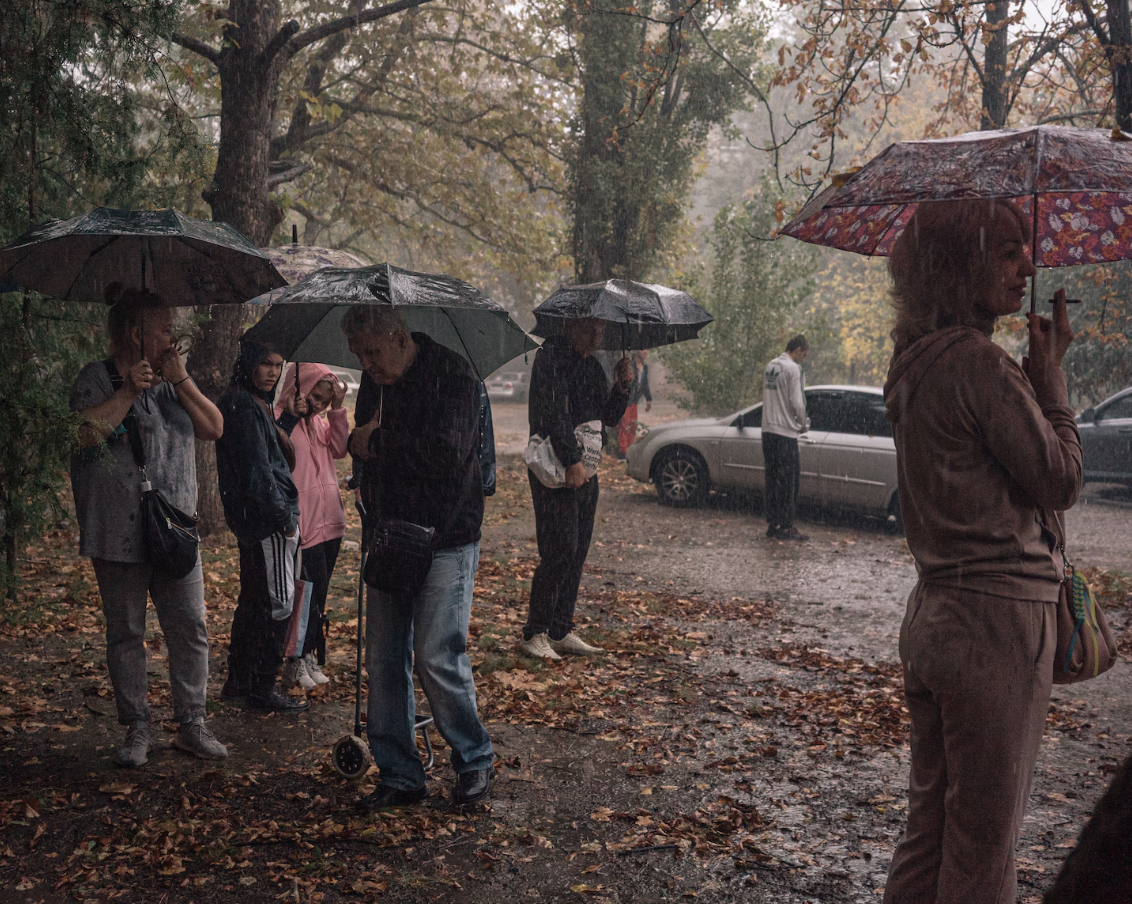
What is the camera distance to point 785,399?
1138 centimetres

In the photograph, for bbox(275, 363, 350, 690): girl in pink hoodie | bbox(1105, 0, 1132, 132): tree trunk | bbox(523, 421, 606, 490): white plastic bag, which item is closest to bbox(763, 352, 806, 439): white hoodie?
bbox(1105, 0, 1132, 132): tree trunk

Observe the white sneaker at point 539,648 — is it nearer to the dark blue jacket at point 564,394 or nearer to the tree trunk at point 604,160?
the dark blue jacket at point 564,394

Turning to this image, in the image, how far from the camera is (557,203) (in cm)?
1928

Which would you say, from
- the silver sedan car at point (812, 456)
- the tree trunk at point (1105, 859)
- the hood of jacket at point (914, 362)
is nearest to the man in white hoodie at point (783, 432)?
the silver sedan car at point (812, 456)

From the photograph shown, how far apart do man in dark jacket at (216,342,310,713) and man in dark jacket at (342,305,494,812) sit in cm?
105

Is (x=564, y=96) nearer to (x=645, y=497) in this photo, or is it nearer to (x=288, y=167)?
(x=645, y=497)

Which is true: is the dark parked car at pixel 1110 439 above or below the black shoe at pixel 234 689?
above

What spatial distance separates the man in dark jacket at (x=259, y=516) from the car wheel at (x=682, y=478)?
29.2 ft

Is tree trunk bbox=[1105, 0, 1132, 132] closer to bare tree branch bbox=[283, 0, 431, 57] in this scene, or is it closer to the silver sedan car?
the silver sedan car

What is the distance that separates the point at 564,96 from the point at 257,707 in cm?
1593

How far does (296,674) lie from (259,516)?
124 centimetres

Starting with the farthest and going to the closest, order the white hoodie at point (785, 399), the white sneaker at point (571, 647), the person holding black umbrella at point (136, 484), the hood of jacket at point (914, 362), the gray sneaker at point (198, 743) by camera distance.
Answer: the white hoodie at point (785, 399)
the white sneaker at point (571, 647)
the gray sneaker at point (198, 743)
the person holding black umbrella at point (136, 484)
the hood of jacket at point (914, 362)

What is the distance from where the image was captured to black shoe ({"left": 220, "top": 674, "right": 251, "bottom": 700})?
17.8 feet

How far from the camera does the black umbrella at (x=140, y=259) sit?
13.6 ft
